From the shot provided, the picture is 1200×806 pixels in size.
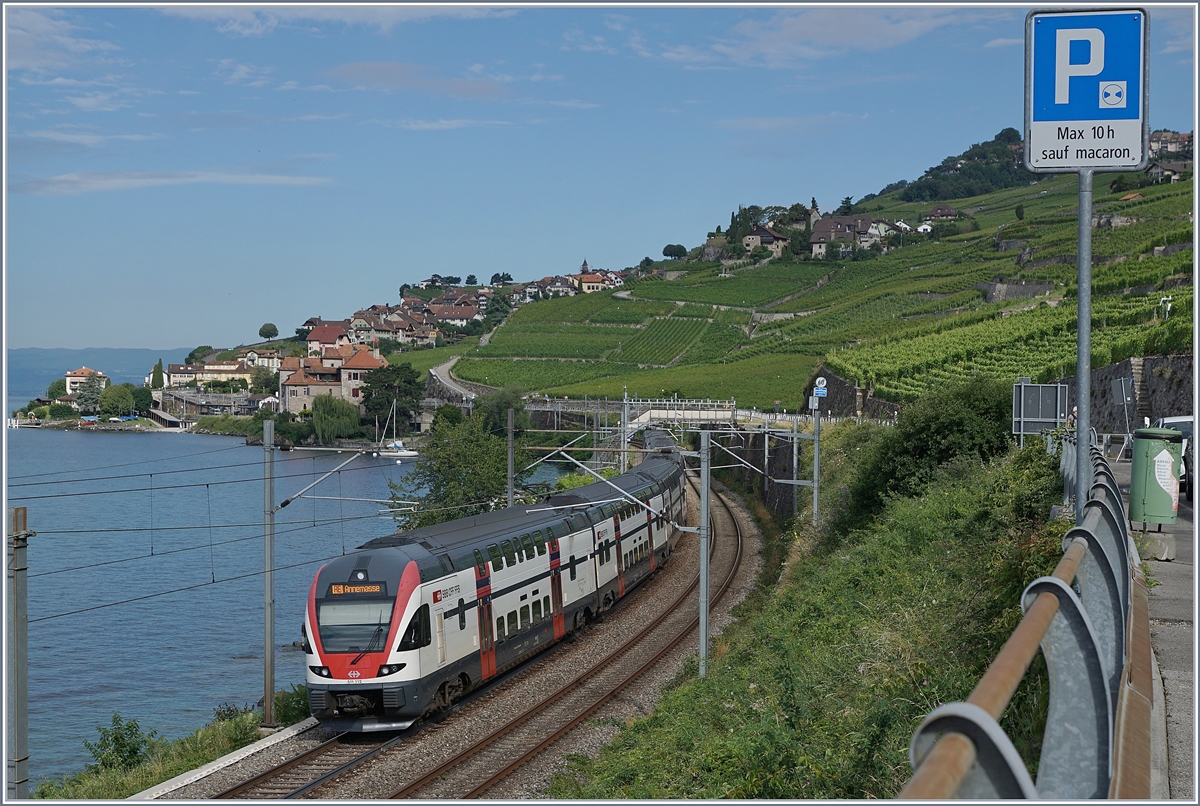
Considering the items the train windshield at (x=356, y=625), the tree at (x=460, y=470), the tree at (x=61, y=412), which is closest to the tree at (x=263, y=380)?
the tree at (x=61, y=412)

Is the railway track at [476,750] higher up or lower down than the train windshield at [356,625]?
lower down

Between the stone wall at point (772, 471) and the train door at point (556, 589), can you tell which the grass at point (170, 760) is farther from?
the stone wall at point (772, 471)

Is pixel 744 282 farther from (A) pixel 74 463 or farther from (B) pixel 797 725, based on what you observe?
(B) pixel 797 725

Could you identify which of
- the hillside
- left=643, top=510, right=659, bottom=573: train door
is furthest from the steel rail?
the hillside

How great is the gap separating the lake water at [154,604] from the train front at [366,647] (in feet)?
8.36

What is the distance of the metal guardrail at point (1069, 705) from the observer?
248 cm

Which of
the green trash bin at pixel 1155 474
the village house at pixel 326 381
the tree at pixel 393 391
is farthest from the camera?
the village house at pixel 326 381

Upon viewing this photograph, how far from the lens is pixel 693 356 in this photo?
126 m

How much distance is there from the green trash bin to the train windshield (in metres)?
12.0

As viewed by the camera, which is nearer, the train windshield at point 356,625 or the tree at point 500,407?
the train windshield at point 356,625

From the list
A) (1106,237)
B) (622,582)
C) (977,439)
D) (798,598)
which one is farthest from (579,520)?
(1106,237)

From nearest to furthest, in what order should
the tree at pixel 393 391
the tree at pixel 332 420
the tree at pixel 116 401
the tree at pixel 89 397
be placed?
the tree at pixel 393 391 → the tree at pixel 332 420 → the tree at pixel 89 397 → the tree at pixel 116 401

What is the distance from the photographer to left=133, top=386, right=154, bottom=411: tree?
172m

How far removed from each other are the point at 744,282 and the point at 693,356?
143 feet
